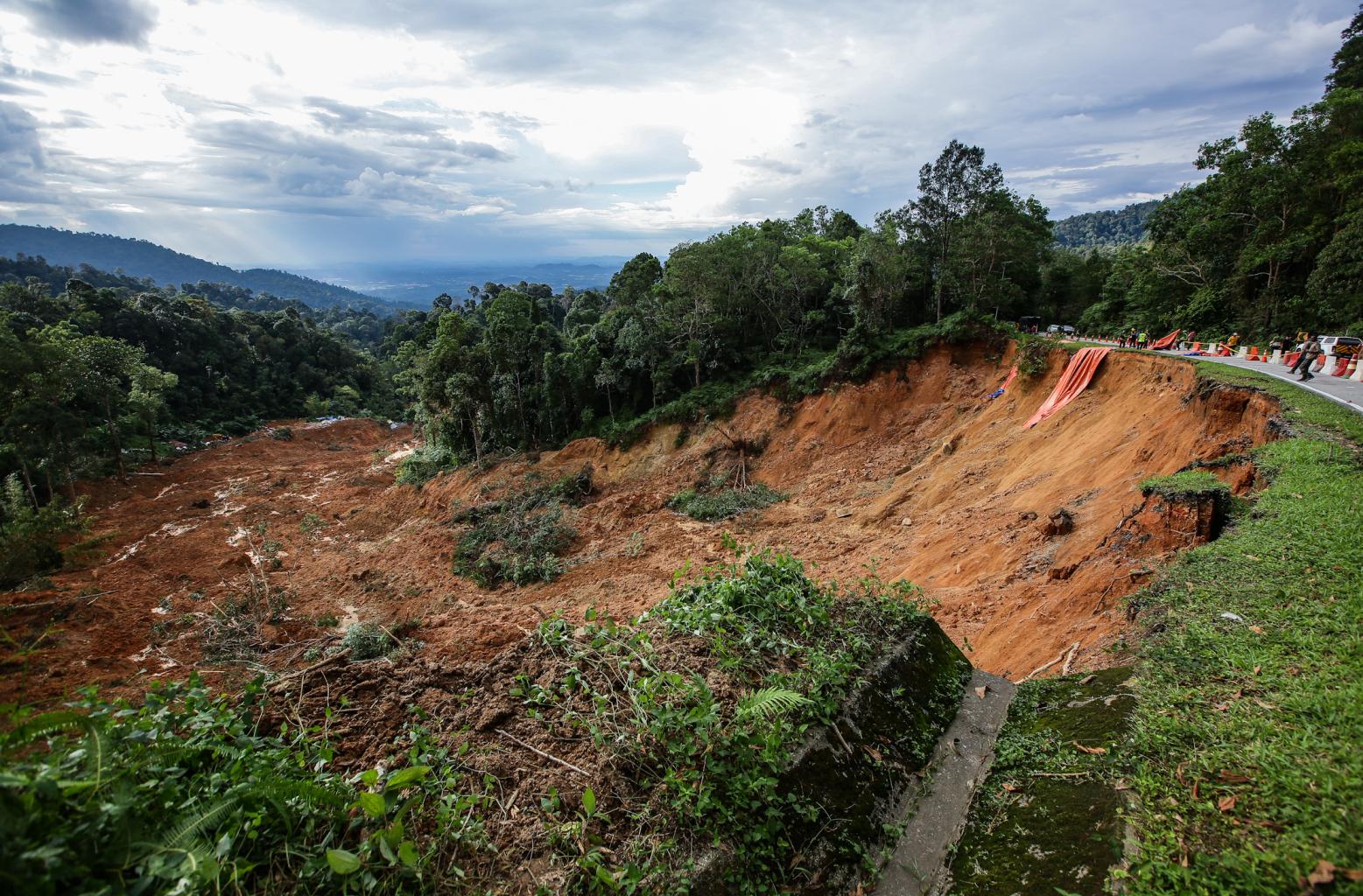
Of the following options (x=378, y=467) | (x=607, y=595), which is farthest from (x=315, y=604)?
(x=378, y=467)

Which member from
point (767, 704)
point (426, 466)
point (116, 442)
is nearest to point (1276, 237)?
point (767, 704)

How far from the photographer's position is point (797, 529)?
15320 mm

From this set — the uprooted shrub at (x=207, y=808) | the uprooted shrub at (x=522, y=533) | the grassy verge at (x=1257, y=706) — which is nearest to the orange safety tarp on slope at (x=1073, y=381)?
the grassy verge at (x=1257, y=706)

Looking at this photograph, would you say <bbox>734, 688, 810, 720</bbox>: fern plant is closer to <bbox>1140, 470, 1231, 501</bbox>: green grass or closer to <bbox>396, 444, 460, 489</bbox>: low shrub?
<bbox>1140, 470, 1231, 501</bbox>: green grass

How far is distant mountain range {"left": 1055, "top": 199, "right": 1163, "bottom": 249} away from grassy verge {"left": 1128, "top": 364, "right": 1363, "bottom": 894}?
18934cm

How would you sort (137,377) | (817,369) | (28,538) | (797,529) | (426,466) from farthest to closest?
(137,377) → (426,466) → (817,369) → (28,538) → (797,529)

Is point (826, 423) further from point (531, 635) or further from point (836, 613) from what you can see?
point (531, 635)

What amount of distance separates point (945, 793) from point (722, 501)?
46.3 ft

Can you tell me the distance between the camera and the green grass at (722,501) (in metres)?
17.6

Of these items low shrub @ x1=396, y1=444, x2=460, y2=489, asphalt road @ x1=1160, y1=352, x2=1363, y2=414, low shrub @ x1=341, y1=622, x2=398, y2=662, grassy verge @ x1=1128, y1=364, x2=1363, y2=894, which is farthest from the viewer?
low shrub @ x1=396, y1=444, x2=460, y2=489

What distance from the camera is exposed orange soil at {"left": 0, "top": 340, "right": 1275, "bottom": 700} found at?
8172 mm

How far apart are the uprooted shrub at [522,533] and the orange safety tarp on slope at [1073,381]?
1464 centimetres

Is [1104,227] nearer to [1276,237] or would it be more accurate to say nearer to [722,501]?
[1276,237]

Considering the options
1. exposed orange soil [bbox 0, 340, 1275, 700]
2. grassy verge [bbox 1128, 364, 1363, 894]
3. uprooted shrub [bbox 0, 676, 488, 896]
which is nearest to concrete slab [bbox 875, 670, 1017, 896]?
grassy verge [bbox 1128, 364, 1363, 894]
